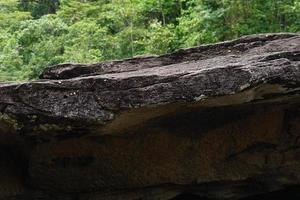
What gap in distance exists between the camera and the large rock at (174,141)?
12.3 ft

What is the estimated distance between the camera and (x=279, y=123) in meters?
4.58

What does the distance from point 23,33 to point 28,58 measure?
41.5 inches

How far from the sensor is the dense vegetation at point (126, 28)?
1358 cm

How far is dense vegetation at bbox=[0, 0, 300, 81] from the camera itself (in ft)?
44.5

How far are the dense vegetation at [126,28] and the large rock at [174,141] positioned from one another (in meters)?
8.32

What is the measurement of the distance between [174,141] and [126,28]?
13389 mm

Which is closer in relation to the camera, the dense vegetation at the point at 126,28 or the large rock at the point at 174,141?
the large rock at the point at 174,141

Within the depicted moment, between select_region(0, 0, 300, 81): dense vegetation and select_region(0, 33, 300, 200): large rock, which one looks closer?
select_region(0, 33, 300, 200): large rock

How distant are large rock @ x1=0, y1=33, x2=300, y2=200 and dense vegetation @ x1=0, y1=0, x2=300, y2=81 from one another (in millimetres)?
8324

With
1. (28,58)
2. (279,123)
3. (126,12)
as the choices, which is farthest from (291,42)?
(28,58)

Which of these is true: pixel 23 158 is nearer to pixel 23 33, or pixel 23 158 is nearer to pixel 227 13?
pixel 227 13

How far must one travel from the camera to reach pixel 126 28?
1753 cm

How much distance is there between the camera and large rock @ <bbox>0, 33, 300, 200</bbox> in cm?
376

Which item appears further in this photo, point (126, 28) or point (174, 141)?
point (126, 28)
